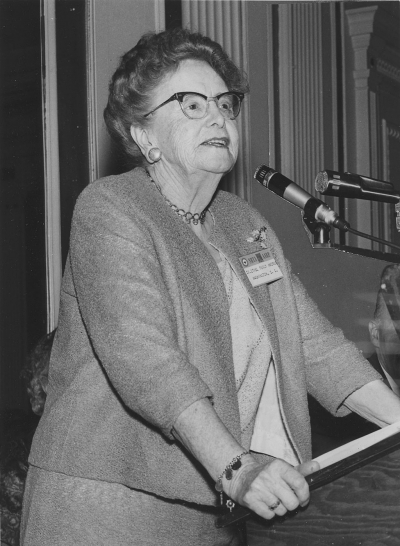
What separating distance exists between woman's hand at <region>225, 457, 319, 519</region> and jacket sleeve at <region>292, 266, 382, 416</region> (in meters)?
0.51

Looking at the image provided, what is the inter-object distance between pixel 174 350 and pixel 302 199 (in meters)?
0.40

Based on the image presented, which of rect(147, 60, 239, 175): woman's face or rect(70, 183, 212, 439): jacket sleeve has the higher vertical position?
rect(147, 60, 239, 175): woman's face

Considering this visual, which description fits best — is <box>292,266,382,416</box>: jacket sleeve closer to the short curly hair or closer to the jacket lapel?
the jacket lapel

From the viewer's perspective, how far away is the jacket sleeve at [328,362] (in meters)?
1.68

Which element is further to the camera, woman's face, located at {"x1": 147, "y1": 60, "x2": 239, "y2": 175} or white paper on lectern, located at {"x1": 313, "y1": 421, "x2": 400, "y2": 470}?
woman's face, located at {"x1": 147, "y1": 60, "x2": 239, "y2": 175}

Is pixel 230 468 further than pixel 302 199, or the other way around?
pixel 302 199

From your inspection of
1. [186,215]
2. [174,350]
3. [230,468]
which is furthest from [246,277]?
[230,468]

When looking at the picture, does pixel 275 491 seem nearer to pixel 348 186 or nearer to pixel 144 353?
pixel 144 353

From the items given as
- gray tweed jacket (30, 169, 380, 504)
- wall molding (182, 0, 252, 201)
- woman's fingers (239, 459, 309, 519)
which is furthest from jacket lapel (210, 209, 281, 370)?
wall molding (182, 0, 252, 201)

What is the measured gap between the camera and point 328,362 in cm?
172

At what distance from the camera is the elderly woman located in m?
1.34

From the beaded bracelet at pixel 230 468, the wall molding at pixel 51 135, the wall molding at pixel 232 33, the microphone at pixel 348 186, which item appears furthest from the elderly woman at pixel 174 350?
the wall molding at pixel 232 33

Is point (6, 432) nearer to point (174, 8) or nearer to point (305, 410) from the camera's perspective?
point (305, 410)

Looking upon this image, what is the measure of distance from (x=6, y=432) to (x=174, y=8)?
1738 millimetres
